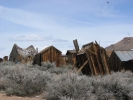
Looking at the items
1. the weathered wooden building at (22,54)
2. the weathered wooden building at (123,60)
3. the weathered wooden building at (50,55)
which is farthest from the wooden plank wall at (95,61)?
the weathered wooden building at (22,54)

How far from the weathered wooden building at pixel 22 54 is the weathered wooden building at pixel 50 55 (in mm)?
4028

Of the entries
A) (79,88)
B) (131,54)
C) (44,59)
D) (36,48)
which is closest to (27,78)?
(79,88)

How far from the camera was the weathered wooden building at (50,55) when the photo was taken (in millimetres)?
28562

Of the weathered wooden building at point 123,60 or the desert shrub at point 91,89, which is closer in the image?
the desert shrub at point 91,89

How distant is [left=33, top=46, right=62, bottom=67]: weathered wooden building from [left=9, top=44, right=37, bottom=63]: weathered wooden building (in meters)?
4.03

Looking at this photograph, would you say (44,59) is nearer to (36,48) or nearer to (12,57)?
(36,48)

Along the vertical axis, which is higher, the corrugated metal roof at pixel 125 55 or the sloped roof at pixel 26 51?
the sloped roof at pixel 26 51

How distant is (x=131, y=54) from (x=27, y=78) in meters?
15.0

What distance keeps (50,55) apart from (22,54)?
8781 mm

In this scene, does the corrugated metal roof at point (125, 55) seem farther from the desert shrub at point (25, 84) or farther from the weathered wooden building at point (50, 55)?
the desert shrub at point (25, 84)

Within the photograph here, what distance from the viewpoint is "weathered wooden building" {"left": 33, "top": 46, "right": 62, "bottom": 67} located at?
2856cm

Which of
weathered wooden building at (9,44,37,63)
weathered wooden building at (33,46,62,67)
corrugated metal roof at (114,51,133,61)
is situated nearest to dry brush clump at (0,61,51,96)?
corrugated metal roof at (114,51,133,61)

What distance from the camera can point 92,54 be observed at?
14.8 metres

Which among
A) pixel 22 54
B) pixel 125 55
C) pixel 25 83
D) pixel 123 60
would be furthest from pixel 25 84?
pixel 22 54
